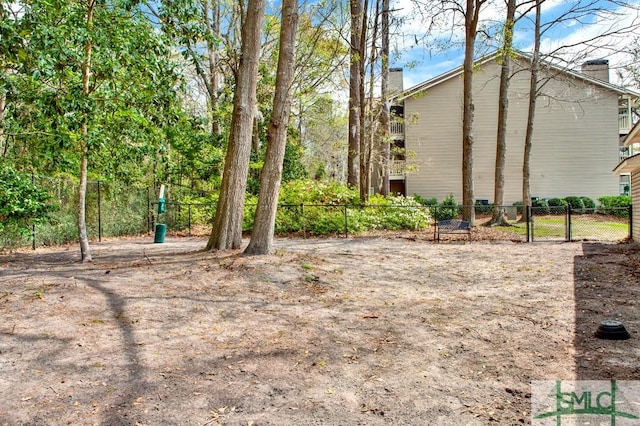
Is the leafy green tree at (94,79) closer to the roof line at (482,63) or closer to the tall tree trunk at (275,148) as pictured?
the tall tree trunk at (275,148)

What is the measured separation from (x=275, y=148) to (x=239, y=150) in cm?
89

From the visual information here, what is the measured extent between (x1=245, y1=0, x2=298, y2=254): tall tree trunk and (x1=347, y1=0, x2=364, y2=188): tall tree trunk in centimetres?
837

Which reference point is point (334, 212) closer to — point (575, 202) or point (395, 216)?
point (395, 216)

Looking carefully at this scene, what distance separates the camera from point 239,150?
902cm

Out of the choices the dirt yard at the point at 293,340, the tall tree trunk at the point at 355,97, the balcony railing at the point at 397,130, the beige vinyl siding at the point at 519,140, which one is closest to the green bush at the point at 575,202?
the beige vinyl siding at the point at 519,140

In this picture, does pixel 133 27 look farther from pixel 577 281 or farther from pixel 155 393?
pixel 577 281

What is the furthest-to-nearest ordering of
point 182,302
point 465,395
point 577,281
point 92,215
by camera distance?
point 92,215 < point 577,281 < point 182,302 < point 465,395

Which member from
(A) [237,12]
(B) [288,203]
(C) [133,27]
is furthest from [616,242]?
(A) [237,12]

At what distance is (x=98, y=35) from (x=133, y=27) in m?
0.80

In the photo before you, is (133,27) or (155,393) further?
(133,27)

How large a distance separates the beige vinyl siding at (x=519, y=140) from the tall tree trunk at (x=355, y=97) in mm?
8192

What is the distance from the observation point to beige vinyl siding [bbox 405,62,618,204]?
82.6 ft

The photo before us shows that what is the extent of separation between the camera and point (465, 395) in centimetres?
329

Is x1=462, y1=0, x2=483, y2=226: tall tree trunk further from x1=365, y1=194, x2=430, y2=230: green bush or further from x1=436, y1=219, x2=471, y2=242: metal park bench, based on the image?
x1=436, y1=219, x2=471, y2=242: metal park bench
